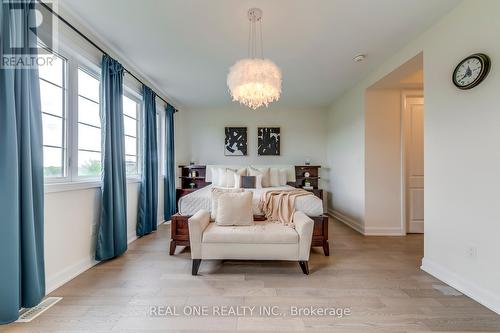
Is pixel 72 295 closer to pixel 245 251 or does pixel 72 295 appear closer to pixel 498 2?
pixel 245 251

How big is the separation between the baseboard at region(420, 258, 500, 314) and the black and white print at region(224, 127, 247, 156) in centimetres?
402

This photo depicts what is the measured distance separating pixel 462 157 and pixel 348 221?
8.52 ft

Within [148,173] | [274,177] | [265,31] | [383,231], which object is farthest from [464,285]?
[148,173]

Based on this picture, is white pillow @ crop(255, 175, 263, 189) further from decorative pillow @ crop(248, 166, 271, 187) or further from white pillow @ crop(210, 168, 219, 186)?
white pillow @ crop(210, 168, 219, 186)

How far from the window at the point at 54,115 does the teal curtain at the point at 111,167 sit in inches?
15.2

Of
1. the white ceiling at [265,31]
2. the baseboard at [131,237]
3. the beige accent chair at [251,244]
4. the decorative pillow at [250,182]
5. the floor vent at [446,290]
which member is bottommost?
the floor vent at [446,290]

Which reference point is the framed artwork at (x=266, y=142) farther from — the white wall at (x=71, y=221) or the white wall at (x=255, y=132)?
the white wall at (x=71, y=221)

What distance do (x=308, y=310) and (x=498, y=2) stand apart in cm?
284

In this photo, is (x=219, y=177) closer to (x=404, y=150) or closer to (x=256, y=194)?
(x=256, y=194)

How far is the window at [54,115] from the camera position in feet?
6.78

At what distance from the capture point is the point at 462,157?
206cm

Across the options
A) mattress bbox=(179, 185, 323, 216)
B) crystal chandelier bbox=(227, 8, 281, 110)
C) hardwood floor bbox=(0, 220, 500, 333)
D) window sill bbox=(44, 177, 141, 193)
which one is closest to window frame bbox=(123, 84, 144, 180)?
window sill bbox=(44, 177, 141, 193)

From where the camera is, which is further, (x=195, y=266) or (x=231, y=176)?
(x=231, y=176)

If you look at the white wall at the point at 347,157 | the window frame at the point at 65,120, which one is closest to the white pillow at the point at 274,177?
the white wall at the point at 347,157
